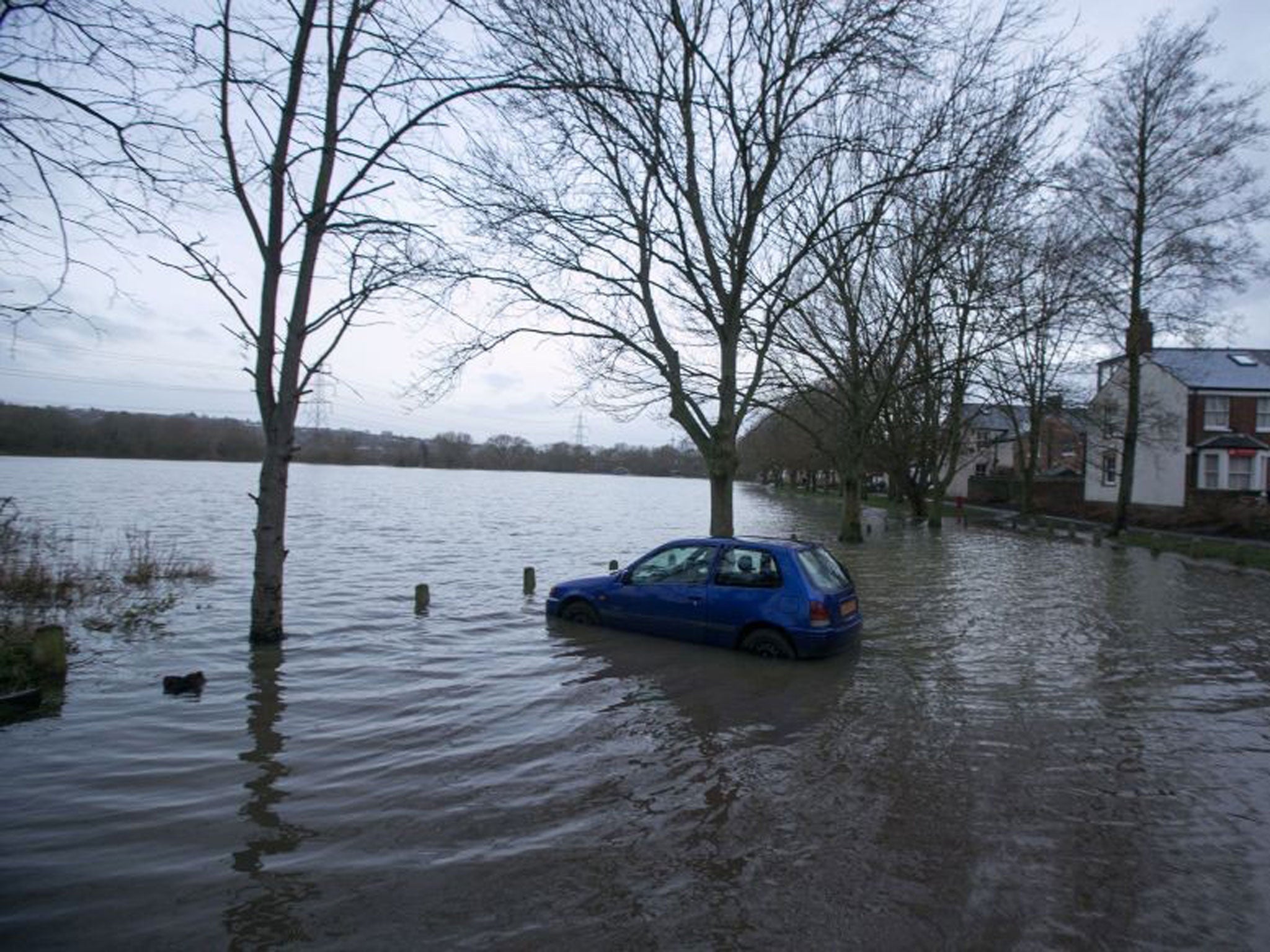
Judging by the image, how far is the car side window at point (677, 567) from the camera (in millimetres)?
9898

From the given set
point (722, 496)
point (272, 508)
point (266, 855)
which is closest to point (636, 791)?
point (266, 855)

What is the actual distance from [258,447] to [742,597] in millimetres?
99505

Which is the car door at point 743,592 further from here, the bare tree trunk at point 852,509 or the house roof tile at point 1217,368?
the house roof tile at point 1217,368

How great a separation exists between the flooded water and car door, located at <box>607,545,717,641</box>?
366 mm

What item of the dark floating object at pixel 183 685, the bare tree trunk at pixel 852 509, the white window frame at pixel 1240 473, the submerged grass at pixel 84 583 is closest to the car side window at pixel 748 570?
the dark floating object at pixel 183 685

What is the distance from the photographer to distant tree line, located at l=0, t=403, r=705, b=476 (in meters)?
63.2

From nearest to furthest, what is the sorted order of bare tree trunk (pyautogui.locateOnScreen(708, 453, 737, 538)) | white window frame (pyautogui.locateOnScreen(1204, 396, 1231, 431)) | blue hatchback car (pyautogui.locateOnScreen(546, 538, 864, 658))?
blue hatchback car (pyautogui.locateOnScreen(546, 538, 864, 658))
bare tree trunk (pyautogui.locateOnScreen(708, 453, 737, 538))
white window frame (pyautogui.locateOnScreen(1204, 396, 1231, 431))

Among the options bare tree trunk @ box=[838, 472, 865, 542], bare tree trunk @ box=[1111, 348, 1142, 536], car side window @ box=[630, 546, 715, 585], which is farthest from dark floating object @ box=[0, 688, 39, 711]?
bare tree trunk @ box=[1111, 348, 1142, 536]

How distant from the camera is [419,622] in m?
12.2

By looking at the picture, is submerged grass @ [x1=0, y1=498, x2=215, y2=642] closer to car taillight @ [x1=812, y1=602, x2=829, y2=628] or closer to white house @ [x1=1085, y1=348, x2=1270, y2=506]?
car taillight @ [x1=812, y1=602, x2=829, y2=628]

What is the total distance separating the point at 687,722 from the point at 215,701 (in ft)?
15.2

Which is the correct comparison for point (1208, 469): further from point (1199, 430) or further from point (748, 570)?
point (748, 570)

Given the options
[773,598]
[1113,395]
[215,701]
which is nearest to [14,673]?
[215,701]

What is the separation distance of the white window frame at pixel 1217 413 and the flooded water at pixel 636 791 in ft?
104
